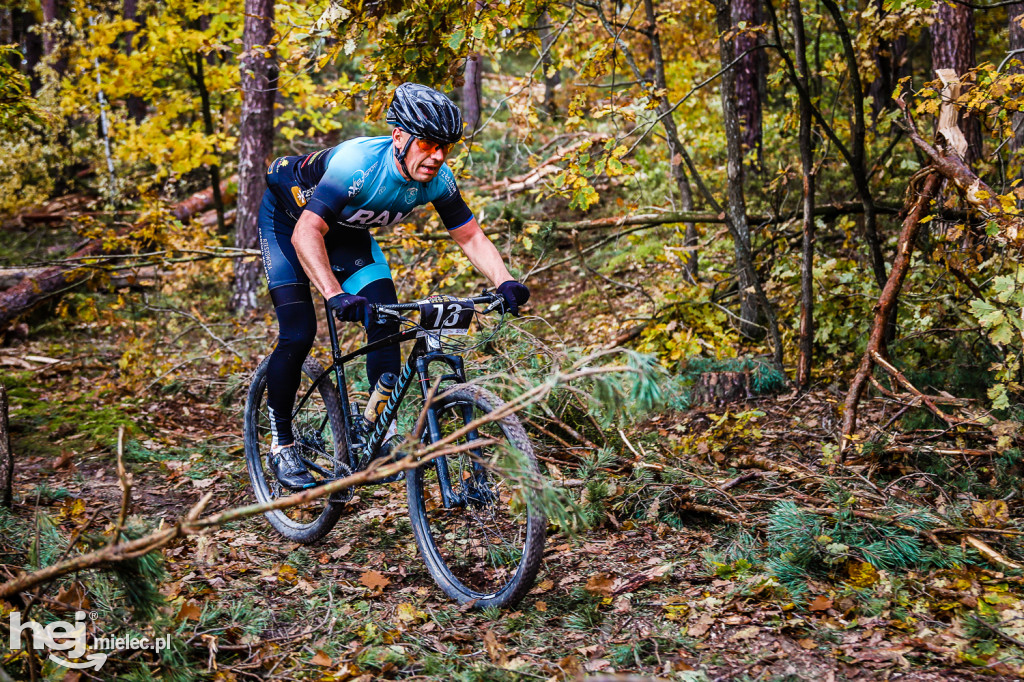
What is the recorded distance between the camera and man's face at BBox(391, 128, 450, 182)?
3.64 metres

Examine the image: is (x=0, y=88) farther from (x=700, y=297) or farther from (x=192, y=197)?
(x=192, y=197)

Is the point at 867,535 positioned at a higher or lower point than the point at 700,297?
lower

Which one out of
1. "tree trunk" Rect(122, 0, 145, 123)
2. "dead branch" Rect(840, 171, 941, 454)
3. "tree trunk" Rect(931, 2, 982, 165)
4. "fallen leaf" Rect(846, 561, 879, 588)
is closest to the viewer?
A: "fallen leaf" Rect(846, 561, 879, 588)

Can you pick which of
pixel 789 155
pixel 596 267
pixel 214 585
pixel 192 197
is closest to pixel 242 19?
pixel 192 197

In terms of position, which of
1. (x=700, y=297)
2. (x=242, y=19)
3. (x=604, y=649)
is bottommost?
(x=604, y=649)

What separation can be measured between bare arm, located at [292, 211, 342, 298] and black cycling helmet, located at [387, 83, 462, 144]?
0.67m

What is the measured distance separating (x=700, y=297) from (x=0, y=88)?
5.68 metres

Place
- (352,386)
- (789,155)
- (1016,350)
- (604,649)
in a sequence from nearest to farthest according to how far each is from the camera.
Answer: (604,649) < (1016,350) < (352,386) < (789,155)

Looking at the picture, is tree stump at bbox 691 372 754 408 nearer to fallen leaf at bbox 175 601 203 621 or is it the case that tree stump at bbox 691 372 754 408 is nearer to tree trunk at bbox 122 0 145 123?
Answer: fallen leaf at bbox 175 601 203 621

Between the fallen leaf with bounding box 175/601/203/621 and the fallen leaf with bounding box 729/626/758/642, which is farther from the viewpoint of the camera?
the fallen leaf with bounding box 175/601/203/621

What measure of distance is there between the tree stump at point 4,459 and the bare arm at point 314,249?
6.97 ft

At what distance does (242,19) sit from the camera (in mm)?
10711

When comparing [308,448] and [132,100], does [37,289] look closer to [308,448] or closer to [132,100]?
[308,448]

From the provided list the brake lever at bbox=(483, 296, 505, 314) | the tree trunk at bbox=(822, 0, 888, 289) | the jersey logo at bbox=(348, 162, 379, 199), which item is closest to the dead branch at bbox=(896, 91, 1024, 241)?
the tree trunk at bbox=(822, 0, 888, 289)
